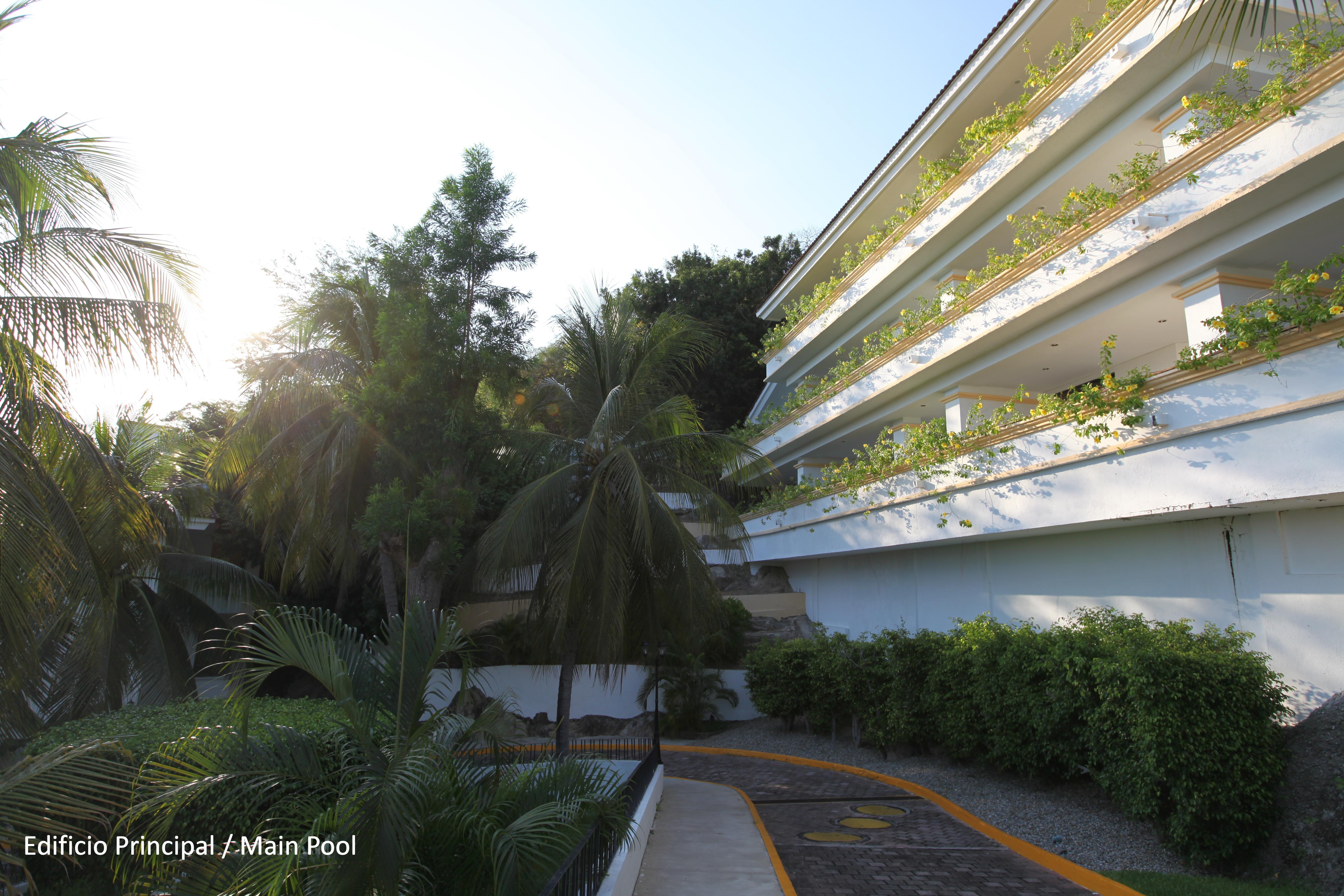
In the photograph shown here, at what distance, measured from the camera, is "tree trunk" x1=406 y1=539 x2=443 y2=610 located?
52.3 feet

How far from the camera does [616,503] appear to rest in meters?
11.4

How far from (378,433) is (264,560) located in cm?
566

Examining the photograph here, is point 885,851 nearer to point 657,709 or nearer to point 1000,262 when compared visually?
point 657,709

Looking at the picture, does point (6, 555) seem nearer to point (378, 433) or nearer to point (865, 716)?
point (378, 433)

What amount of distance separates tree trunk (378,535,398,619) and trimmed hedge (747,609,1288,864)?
10.3m

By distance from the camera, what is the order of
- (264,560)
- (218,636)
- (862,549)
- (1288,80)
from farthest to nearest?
(264,560) < (862,549) < (218,636) < (1288,80)

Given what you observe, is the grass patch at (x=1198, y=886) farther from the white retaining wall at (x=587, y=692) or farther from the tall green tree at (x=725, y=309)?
the tall green tree at (x=725, y=309)

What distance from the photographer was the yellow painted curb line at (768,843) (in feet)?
22.0

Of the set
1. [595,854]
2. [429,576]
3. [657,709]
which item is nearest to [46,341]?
[595,854]

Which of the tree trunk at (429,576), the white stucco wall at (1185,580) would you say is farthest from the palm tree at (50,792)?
the tree trunk at (429,576)

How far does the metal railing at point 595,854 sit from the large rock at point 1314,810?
5.70 m

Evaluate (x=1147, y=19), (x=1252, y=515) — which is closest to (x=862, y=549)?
(x=1252, y=515)

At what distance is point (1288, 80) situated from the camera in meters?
8.63

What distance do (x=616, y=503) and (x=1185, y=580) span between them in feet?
25.4
